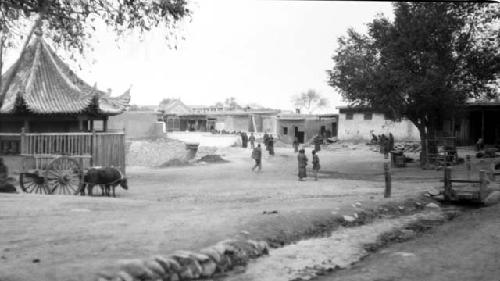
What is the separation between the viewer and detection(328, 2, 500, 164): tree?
27172mm

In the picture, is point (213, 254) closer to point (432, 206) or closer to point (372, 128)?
point (432, 206)

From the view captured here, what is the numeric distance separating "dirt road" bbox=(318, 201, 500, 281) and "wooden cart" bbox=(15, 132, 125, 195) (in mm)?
10354

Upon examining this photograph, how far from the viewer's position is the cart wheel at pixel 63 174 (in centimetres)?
1677

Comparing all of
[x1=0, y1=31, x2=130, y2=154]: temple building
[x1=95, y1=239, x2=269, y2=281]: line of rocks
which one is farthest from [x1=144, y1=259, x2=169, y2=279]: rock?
[x1=0, y1=31, x2=130, y2=154]: temple building

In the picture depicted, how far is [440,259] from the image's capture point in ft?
32.2

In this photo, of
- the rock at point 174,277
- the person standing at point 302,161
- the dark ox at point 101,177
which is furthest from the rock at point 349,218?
the person standing at point 302,161

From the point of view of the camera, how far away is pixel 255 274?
8.34m

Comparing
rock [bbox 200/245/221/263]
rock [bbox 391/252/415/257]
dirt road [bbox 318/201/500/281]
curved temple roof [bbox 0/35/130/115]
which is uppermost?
curved temple roof [bbox 0/35/130/115]

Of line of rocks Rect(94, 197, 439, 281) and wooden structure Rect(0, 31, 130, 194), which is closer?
line of rocks Rect(94, 197, 439, 281)

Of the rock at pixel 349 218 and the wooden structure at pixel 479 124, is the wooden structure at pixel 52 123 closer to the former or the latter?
the rock at pixel 349 218

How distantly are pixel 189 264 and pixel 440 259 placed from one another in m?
4.72

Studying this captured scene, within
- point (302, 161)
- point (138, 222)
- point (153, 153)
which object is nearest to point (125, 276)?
point (138, 222)

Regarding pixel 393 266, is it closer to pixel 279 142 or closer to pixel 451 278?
pixel 451 278

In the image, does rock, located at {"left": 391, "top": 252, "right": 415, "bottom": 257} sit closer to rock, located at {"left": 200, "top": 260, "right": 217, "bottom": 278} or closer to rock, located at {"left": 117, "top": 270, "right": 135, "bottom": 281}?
rock, located at {"left": 200, "top": 260, "right": 217, "bottom": 278}
